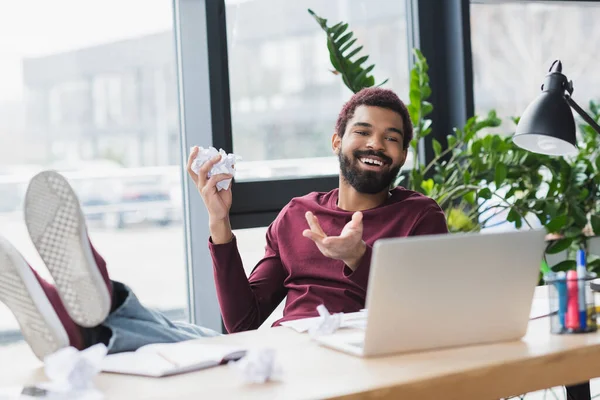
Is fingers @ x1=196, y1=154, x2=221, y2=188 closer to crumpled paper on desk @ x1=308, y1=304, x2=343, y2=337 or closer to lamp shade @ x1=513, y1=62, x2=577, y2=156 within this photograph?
crumpled paper on desk @ x1=308, y1=304, x2=343, y2=337

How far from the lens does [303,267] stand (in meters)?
2.17

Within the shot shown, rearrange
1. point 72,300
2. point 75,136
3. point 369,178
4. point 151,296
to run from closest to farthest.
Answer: point 72,300 < point 369,178 < point 75,136 < point 151,296

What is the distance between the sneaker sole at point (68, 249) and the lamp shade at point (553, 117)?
0.98 meters

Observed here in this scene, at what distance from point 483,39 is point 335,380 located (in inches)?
101

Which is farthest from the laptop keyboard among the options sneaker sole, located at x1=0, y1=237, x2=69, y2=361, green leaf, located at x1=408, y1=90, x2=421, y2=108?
green leaf, located at x1=408, y1=90, x2=421, y2=108

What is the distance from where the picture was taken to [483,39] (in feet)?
11.6

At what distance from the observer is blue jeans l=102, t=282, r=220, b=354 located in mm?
1466

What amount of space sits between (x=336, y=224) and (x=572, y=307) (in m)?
0.82

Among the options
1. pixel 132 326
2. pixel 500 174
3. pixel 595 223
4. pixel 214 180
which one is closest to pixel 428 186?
pixel 500 174

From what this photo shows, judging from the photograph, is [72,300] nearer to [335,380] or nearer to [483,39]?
[335,380]

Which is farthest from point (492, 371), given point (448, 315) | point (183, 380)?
point (183, 380)

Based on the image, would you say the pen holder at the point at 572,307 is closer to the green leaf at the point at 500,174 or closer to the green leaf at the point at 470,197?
the green leaf at the point at 500,174

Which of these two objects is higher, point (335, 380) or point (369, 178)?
point (369, 178)

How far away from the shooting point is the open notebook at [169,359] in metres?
1.33
